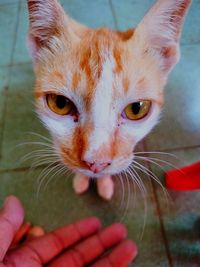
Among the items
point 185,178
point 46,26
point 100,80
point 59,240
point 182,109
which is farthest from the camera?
point 182,109

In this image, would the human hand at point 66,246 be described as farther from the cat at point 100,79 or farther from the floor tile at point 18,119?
the floor tile at point 18,119

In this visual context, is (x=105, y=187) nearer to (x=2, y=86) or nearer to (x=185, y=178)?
(x=185, y=178)

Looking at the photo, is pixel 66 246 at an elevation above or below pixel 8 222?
below

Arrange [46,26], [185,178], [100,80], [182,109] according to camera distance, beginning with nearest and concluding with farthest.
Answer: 1. [100,80]
2. [46,26]
3. [185,178]
4. [182,109]

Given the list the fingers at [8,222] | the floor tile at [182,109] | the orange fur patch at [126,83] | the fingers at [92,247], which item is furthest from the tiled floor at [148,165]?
the orange fur patch at [126,83]

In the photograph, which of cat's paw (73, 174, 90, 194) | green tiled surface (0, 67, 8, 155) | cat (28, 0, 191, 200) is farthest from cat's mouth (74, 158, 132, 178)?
green tiled surface (0, 67, 8, 155)

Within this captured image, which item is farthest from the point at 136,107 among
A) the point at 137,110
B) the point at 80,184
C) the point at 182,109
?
the point at 182,109
